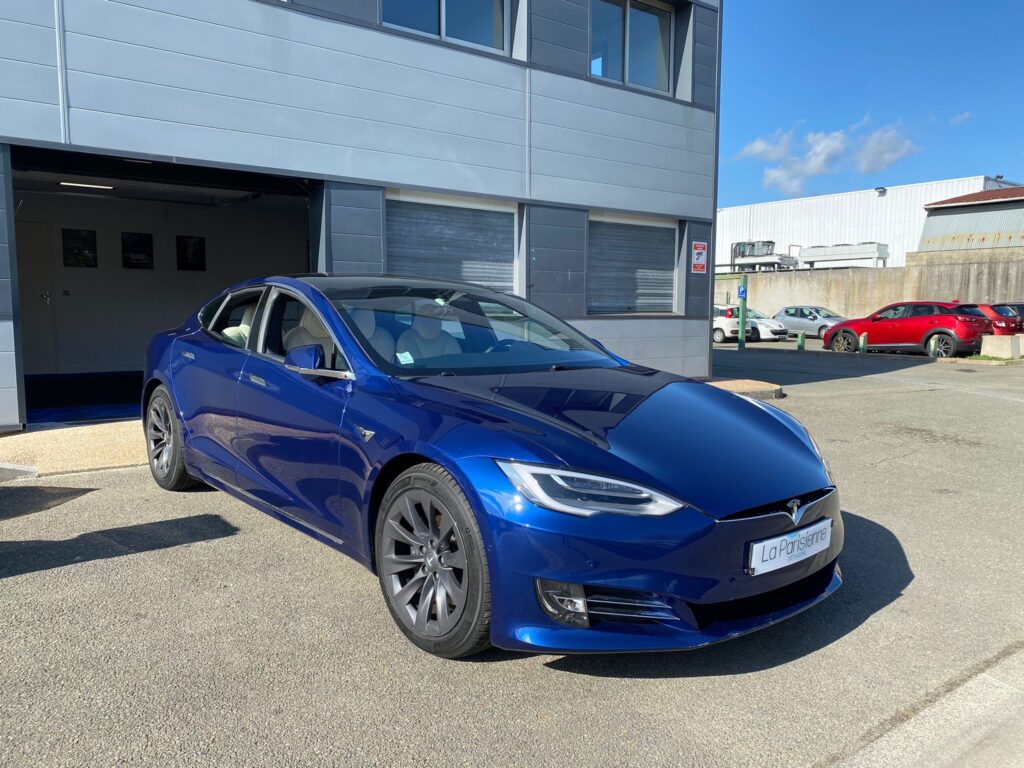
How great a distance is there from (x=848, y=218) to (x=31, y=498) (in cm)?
5411

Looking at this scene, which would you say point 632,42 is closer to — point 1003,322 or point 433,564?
point 433,564

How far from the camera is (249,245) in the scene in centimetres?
1431

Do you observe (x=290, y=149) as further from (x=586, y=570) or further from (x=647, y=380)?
(x=586, y=570)

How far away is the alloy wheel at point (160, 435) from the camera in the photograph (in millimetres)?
5113

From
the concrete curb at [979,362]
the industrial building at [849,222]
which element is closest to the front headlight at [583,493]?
the concrete curb at [979,362]

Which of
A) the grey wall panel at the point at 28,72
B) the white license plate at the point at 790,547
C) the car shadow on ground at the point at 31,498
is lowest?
the car shadow on ground at the point at 31,498

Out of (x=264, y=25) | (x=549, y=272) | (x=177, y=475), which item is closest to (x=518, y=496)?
(x=177, y=475)

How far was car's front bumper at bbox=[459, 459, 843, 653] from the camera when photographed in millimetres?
2555

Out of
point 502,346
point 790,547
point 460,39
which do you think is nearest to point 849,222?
point 460,39

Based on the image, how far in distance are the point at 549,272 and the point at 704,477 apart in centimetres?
760

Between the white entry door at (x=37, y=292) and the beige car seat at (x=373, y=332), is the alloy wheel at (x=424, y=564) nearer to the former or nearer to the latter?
the beige car seat at (x=373, y=332)

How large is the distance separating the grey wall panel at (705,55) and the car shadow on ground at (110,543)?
9992mm

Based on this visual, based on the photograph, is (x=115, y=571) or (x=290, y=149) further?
(x=290, y=149)

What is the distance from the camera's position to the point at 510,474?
266cm
